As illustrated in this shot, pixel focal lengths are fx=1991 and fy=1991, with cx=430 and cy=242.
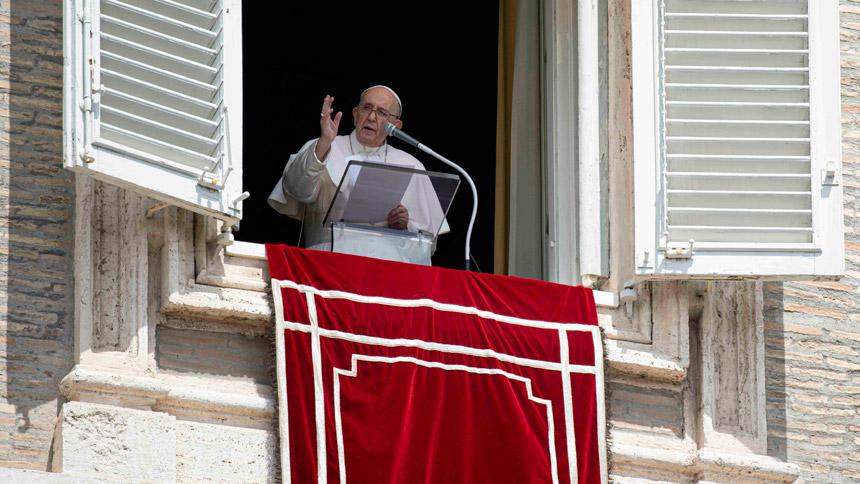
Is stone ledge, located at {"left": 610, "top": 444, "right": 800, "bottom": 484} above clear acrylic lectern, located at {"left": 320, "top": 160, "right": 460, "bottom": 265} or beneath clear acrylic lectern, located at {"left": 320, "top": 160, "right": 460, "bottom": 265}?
beneath

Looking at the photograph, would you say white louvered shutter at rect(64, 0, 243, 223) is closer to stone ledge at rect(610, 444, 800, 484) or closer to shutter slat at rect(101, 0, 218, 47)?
shutter slat at rect(101, 0, 218, 47)

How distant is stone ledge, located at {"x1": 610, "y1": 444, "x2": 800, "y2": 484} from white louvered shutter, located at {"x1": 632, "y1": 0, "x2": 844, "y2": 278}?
706mm

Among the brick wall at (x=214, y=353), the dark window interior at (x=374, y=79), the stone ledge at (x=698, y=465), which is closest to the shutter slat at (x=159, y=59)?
the brick wall at (x=214, y=353)

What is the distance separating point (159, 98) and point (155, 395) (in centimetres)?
109

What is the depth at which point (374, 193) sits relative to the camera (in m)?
7.95

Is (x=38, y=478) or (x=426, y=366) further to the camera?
Answer: (x=426, y=366)

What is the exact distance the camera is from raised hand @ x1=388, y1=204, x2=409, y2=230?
809cm

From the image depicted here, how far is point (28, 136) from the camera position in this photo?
7676 millimetres

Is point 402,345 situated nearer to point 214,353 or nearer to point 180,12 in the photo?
point 214,353

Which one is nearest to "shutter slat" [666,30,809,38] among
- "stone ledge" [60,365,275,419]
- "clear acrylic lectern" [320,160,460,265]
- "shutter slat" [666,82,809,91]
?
"shutter slat" [666,82,809,91]

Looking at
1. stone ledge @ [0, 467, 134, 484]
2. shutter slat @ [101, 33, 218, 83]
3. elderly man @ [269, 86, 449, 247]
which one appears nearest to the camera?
stone ledge @ [0, 467, 134, 484]

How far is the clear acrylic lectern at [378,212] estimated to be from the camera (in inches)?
310

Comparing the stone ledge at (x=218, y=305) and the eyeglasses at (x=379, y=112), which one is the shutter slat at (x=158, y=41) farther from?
the eyeglasses at (x=379, y=112)

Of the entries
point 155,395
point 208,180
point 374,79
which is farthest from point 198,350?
point 374,79
